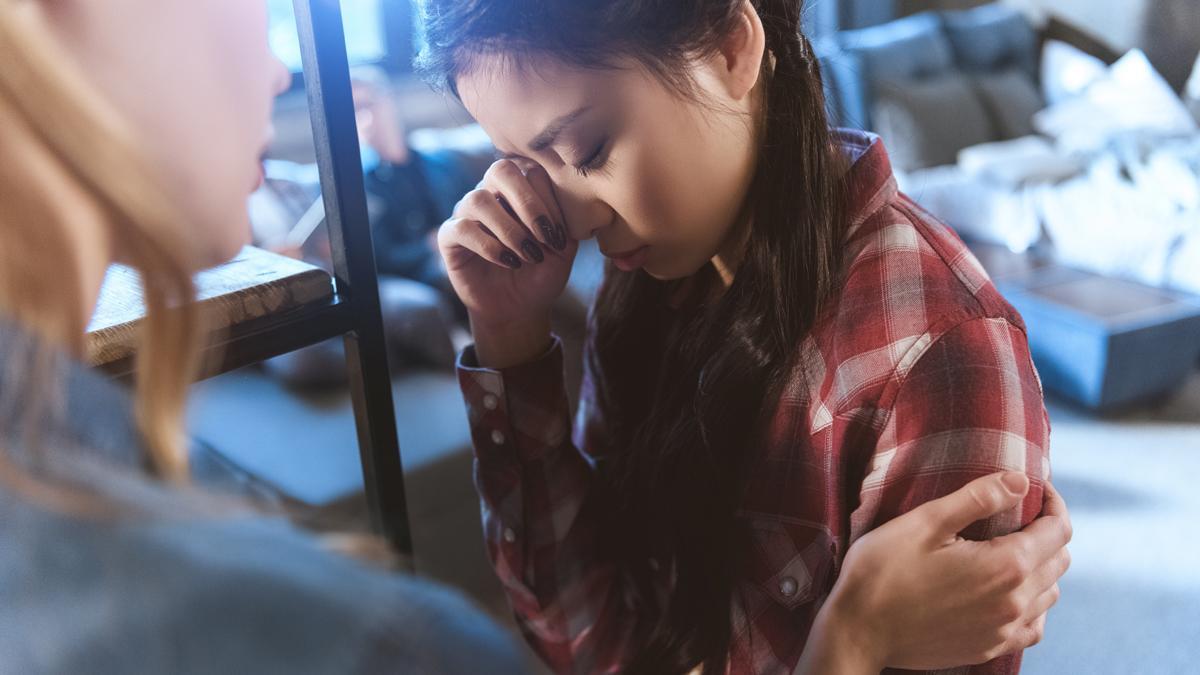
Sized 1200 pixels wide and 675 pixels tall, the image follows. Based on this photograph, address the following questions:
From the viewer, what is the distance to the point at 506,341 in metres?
0.94

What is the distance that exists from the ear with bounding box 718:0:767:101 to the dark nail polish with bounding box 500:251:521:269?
25 cm

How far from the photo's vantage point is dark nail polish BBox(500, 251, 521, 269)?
34.8 inches

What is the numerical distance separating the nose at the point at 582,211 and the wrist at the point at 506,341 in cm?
13

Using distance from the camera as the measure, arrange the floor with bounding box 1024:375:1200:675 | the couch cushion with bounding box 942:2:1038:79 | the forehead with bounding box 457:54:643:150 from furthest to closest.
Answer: the couch cushion with bounding box 942:2:1038:79, the floor with bounding box 1024:375:1200:675, the forehead with bounding box 457:54:643:150

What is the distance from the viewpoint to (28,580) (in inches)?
11.0

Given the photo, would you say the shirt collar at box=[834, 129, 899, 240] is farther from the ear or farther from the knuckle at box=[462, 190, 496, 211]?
the knuckle at box=[462, 190, 496, 211]

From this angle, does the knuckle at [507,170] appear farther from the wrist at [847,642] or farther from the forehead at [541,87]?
the wrist at [847,642]

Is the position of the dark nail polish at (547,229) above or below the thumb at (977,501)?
above

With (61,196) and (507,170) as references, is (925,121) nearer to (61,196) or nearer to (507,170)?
(507,170)

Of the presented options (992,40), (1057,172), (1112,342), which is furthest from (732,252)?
(992,40)

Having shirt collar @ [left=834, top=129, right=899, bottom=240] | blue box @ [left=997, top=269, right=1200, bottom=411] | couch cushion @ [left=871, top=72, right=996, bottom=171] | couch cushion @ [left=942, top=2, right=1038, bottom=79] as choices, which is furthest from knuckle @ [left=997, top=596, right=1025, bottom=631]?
couch cushion @ [left=942, top=2, right=1038, bottom=79]

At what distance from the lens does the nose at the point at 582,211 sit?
32.4 inches

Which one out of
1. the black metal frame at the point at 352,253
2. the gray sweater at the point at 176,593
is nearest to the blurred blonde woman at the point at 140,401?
the gray sweater at the point at 176,593

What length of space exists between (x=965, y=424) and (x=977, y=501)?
66 millimetres
